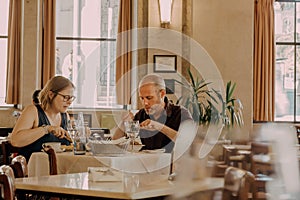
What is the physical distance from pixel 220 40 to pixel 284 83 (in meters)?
1.63

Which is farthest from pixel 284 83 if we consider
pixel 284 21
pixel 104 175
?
pixel 104 175

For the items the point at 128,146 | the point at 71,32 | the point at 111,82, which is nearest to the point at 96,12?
the point at 71,32

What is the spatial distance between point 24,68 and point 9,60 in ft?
0.91

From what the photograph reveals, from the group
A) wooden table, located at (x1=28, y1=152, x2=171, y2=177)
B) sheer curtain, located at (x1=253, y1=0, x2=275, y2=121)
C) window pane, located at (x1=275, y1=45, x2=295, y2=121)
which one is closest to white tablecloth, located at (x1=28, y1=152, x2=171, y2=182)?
wooden table, located at (x1=28, y1=152, x2=171, y2=177)

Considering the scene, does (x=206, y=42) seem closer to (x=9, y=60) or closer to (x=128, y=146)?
(x=9, y=60)

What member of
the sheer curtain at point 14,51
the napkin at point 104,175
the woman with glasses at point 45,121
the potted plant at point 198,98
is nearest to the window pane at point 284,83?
the potted plant at point 198,98

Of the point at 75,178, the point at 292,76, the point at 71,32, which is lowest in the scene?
the point at 75,178

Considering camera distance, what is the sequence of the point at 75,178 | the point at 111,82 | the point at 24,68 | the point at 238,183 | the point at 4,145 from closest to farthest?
1. the point at 238,183
2. the point at 75,178
3. the point at 4,145
4. the point at 24,68
5. the point at 111,82

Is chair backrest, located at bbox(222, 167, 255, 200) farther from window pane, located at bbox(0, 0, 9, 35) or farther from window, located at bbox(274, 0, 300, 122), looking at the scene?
window, located at bbox(274, 0, 300, 122)

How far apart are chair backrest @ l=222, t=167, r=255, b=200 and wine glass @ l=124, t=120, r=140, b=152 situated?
3.03 meters

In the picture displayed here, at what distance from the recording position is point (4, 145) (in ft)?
15.5

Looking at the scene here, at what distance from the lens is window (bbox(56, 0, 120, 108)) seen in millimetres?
9188

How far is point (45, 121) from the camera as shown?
4.49m

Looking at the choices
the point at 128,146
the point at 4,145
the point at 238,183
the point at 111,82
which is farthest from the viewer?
the point at 111,82
